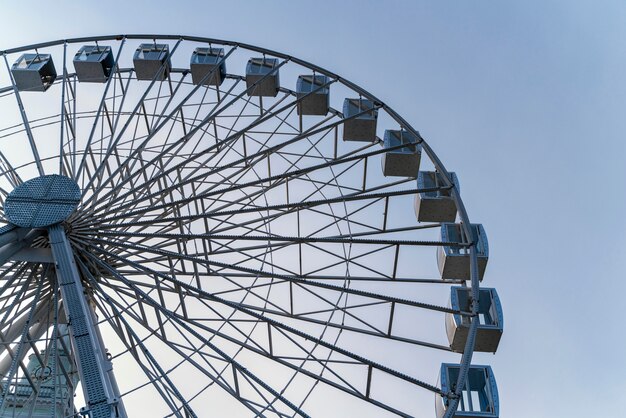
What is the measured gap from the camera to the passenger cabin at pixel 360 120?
18.1m

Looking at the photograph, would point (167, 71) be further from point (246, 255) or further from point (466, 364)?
point (466, 364)

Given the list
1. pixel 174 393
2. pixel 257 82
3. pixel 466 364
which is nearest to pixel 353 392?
pixel 466 364

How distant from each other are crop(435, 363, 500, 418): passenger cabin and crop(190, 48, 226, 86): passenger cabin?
960 centimetres

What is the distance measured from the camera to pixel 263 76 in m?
19.0

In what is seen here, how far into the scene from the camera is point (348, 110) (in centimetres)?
1825

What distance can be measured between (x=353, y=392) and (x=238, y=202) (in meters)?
5.77

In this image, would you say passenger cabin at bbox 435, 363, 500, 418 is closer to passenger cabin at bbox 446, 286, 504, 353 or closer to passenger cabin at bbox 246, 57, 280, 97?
passenger cabin at bbox 446, 286, 504, 353

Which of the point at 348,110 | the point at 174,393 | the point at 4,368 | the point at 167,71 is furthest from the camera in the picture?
the point at 167,71

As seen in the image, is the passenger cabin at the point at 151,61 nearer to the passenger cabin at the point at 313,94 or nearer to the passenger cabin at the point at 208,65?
the passenger cabin at the point at 208,65

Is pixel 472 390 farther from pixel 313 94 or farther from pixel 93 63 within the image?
pixel 93 63

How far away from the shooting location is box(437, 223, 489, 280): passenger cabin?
15.0m

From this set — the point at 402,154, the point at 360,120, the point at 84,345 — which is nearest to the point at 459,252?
the point at 402,154

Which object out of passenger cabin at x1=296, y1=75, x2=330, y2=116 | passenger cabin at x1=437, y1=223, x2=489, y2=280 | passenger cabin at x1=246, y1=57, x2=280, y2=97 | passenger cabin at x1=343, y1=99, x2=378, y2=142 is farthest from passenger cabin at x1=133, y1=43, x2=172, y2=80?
passenger cabin at x1=437, y1=223, x2=489, y2=280

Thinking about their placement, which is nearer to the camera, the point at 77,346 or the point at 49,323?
the point at 77,346
